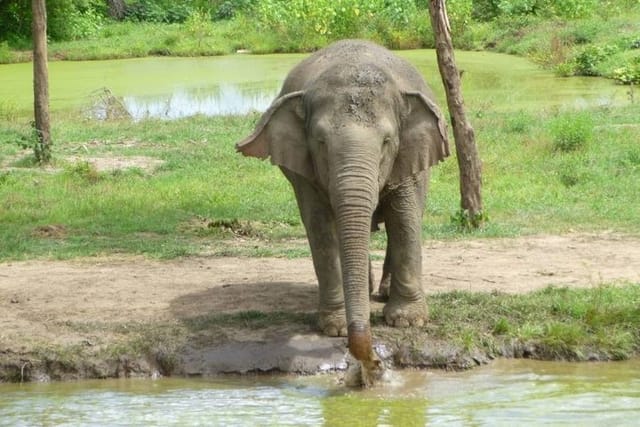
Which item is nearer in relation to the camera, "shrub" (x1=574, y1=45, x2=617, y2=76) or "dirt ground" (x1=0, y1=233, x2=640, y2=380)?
"dirt ground" (x1=0, y1=233, x2=640, y2=380)

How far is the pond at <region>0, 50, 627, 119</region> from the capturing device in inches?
924

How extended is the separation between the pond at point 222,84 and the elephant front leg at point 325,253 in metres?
12.8

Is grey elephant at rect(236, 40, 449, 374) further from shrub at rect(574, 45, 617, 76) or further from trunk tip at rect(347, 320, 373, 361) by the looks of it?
shrub at rect(574, 45, 617, 76)

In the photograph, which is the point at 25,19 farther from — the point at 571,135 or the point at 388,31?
the point at 388,31

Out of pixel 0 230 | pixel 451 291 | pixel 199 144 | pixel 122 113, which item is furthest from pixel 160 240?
pixel 122 113

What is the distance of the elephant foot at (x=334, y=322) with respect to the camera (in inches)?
344

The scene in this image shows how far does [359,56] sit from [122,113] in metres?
15.1

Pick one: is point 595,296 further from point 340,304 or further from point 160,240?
point 160,240

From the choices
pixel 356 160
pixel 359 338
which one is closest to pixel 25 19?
pixel 356 160

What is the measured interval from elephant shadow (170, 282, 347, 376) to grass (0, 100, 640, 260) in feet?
5.92

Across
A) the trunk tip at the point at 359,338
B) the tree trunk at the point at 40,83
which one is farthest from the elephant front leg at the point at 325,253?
the tree trunk at the point at 40,83

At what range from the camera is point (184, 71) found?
1241 inches

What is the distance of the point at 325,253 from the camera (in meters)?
8.66

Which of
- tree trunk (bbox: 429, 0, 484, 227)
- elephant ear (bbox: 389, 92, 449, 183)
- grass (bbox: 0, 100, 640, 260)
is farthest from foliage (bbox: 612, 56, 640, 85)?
elephant ear (bbox: 389, 92, 449, 183)
